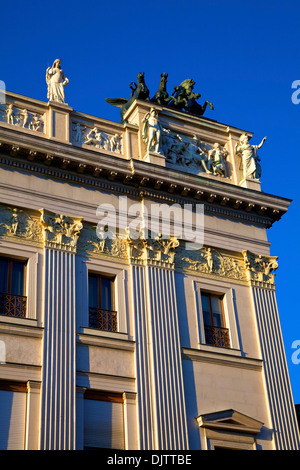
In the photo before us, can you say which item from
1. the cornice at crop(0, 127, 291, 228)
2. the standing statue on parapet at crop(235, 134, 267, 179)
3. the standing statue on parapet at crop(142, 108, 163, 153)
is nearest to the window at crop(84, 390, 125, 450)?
the cornice at crop(0, 127, 291, 228)

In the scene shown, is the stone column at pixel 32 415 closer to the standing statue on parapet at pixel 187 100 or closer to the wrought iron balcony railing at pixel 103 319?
the wrought iron balcony railing at pixel 103 319

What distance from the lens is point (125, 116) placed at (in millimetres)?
27969

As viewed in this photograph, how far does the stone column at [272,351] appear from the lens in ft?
78.6

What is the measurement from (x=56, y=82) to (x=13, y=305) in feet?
28.0

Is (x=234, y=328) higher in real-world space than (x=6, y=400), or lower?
higher

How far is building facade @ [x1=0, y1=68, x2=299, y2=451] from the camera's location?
69.8ft

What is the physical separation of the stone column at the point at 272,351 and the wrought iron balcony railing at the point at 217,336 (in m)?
1.24

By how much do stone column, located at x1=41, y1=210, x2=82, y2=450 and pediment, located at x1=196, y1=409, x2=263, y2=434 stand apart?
14.1ft

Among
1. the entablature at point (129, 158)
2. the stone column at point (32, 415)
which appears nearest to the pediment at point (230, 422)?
the stone column at point (32, 415)

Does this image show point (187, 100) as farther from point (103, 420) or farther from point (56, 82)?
point (103, 420)

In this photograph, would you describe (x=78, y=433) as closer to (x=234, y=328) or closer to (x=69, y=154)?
(x=234, y=328)

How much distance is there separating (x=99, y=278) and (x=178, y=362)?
11.9 feet
